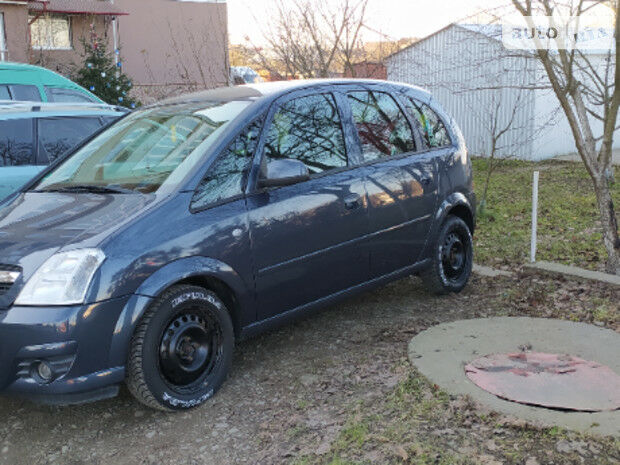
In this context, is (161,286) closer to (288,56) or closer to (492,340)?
(492,340)

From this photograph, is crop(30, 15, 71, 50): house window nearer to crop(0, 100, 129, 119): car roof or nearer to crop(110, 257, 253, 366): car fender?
crop(0, 100, 129, 119): car roof

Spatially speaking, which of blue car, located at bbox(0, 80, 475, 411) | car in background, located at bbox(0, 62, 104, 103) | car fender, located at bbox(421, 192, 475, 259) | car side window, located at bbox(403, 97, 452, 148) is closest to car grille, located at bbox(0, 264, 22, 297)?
blue car, located at bbox(0, 80, 475, 411)

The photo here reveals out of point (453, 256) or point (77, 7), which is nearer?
point (453, 256)

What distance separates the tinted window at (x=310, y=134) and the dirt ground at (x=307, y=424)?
130cm

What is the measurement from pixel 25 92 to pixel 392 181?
24.4 feet

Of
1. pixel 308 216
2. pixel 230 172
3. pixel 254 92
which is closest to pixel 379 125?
pixel 254 92

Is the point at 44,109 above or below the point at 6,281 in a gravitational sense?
above

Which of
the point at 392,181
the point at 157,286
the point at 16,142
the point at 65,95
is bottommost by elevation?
the point at 157,286

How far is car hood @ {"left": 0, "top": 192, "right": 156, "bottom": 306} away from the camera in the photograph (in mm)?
3436

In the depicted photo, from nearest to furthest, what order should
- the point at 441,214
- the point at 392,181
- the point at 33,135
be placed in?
the point at 392,181 < the point at 441,214 < the point at 33,135

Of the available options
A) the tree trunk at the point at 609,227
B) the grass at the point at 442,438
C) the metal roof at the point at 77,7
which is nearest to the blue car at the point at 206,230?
the grass at the point at 442,438

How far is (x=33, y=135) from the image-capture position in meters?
6.66

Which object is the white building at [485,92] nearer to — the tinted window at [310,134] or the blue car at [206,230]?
the blue car at [206,230]

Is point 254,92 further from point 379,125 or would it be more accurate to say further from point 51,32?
point 51,32
